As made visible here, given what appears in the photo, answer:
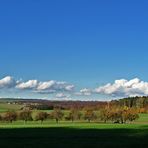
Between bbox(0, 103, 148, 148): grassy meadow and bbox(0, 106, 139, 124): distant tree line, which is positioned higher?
bbox(0, 106, 139, 124): distant tree line
